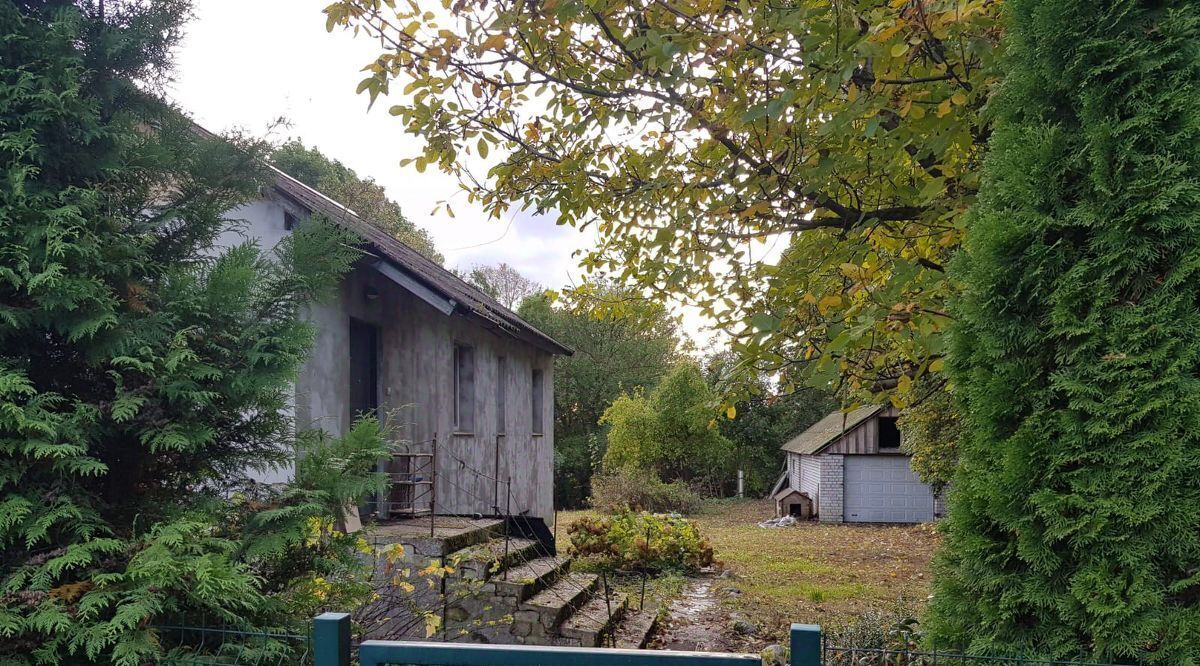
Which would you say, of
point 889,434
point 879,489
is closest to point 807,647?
point 879,489

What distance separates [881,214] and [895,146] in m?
0.50

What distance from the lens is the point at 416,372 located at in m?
9.26

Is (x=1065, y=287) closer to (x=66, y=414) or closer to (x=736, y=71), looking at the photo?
(x=736, y=71)

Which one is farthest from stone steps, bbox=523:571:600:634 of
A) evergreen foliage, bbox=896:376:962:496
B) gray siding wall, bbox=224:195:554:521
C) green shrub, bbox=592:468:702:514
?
green shrub, bbox=592:468:702:514

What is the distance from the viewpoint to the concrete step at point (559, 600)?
6891 mm

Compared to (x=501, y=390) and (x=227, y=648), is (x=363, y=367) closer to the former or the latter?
(x=501, y=390)

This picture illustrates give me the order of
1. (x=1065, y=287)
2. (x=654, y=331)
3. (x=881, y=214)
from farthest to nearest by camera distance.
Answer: (x=654, y=331) < (x=881, y=214) < (x=1065, y=287)

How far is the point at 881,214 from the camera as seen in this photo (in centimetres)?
461

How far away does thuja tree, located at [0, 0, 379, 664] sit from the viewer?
2773mm

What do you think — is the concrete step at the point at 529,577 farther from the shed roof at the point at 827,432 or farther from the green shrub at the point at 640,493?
the green shrub at the point at 640,493

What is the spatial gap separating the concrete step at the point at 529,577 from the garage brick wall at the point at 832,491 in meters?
13.3

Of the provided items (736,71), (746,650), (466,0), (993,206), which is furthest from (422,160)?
(746,650)

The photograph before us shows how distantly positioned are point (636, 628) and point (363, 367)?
4372mm

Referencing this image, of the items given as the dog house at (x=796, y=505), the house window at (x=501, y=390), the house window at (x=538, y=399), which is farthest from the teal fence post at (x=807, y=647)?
the dog house at (x=796, y=505)
